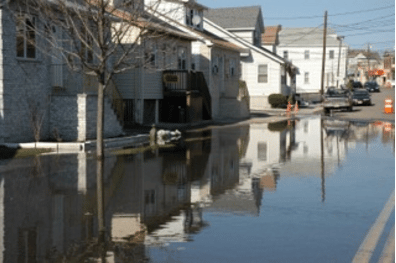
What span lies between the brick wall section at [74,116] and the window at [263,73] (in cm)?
3400

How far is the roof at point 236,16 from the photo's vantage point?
56438 millimetres

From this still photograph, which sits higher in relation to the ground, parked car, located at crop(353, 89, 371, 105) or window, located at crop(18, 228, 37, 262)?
parked car, located at crop(353, 89, 371, 105)

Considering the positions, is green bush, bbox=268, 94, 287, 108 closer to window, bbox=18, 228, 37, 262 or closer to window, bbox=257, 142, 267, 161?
window, bbox=257, 142, 267, 161

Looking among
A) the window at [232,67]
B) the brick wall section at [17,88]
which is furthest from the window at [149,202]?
the window at [232,67]

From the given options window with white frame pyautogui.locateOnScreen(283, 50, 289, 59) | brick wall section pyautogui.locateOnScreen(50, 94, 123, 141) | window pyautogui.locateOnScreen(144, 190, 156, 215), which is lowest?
window pyautogui.locateOnScreen(144, 190, 156, 215)

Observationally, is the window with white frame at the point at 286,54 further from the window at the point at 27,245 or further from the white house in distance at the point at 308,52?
the window at the point at 27,245

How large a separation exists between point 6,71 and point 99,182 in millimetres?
8495

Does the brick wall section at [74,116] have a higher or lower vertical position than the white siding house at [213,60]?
lower

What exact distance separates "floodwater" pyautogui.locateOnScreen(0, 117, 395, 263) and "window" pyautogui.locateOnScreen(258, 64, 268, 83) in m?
34.8

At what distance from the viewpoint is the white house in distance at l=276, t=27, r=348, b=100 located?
8831cm

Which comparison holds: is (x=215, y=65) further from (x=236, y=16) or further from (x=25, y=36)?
(x=25, y=36)

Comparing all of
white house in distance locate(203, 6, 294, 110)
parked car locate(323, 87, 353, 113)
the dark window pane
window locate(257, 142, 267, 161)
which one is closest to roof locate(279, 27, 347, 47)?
white house in distance locate(203, 6, 294, 110)

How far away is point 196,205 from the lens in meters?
11.1

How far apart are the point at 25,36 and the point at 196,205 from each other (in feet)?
39.3
